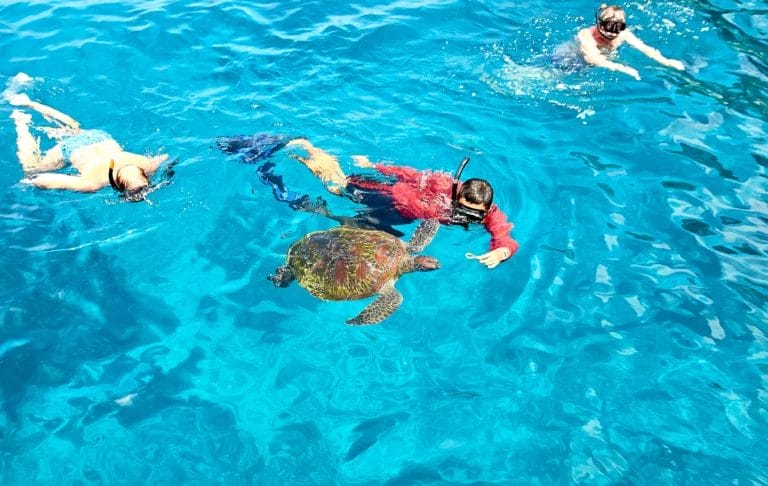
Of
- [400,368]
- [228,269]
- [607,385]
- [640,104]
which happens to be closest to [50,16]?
[228,269]

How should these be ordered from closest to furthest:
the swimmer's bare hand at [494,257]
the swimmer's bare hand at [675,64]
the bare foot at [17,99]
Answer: the swimmer's bare hand at [494,257]
the bare foot at [17,99]
the swimmer's bare hand at [675,64]

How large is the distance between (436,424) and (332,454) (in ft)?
3.38

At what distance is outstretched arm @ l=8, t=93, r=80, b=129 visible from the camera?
25.9 ft

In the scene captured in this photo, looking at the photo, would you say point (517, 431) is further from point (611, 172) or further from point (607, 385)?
point (611, 172)

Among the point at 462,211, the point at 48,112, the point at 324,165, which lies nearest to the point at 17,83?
the point at 48,112

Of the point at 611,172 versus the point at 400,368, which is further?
the point at 611,172

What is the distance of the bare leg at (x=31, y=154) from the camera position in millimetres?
7312

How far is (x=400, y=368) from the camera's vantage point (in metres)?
5.58

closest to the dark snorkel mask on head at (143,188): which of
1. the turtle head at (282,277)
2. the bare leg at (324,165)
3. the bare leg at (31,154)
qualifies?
the bare leg at (31,154)

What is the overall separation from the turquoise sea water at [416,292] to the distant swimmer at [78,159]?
0.34 metres

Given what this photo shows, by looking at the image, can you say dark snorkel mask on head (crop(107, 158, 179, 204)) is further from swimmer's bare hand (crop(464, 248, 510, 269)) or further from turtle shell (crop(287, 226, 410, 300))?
swimmer's bare hand (crop(464, 248, 510, 269))

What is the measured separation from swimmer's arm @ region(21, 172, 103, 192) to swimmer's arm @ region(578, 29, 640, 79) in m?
7.65

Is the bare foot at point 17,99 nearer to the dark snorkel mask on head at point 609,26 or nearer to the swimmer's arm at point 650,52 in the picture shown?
the dark snorkel mask on head at point 609,26

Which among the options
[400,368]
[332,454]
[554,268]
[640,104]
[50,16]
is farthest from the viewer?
[50,16]
